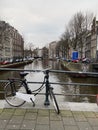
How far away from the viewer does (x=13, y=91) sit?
473 cm

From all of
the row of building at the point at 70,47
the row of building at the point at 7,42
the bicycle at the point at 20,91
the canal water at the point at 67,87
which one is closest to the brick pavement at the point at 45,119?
the bicycle at the point at 20,91

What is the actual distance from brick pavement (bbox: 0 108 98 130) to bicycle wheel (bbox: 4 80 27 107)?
30 centimetres

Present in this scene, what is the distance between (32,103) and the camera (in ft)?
15.6

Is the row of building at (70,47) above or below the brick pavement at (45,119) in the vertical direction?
above

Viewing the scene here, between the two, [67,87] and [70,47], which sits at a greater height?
[70,47]

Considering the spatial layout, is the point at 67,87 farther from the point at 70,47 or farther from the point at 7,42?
Result: the point at 7,42

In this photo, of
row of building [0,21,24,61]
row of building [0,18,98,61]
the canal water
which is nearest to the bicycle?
the canal water

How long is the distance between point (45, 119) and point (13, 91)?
1254 mm

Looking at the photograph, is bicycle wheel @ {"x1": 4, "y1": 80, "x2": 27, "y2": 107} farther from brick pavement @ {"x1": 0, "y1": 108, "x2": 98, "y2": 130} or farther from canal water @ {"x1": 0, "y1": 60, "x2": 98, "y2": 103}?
canal water @ {"x1": 0, "y1": 60, "x2": 98, "y2": 103}

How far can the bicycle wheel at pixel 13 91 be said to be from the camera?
15.3ft

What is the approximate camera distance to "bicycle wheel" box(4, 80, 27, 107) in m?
4.67

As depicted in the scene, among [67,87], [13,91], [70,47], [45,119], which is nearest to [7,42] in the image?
[70,47]

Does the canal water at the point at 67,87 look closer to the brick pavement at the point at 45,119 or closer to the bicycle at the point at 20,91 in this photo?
the bicycle at the point at 20,91

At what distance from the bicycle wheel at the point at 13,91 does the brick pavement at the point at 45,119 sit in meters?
0.30
